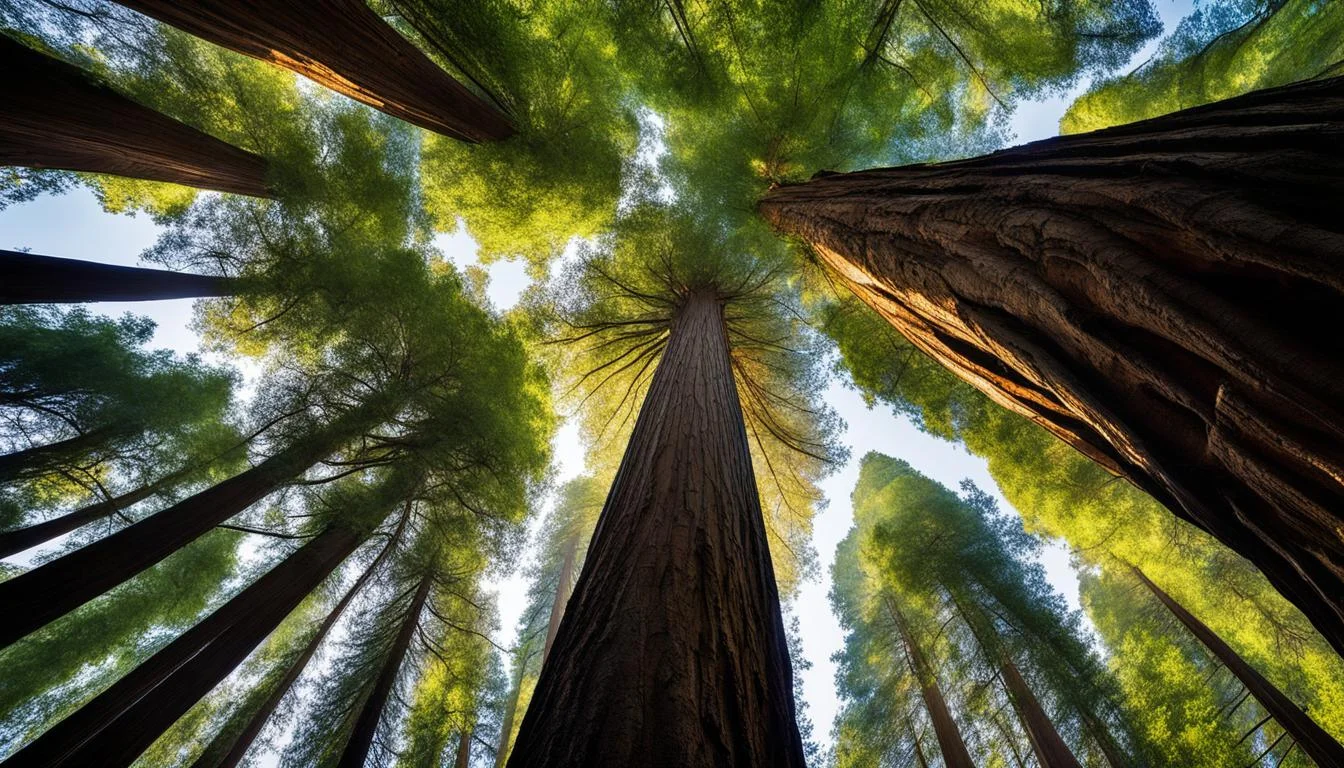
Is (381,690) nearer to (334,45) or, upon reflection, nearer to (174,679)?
(174,679)

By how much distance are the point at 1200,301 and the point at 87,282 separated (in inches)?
425

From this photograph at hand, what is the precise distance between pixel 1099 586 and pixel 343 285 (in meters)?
18.4

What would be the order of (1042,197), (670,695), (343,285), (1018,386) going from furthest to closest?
(343,285), (1018,386), (1042,197), (670,695)

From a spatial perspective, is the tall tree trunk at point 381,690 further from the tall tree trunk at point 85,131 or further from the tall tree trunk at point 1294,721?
the tall tree trunk at point 1294,721

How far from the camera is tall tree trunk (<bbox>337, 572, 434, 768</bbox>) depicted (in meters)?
4.88

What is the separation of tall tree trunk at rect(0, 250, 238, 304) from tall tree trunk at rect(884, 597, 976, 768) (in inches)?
485

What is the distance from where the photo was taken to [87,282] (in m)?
6.28

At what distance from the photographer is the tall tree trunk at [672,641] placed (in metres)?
0.83

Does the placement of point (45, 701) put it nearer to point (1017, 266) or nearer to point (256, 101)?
point (256, 101)

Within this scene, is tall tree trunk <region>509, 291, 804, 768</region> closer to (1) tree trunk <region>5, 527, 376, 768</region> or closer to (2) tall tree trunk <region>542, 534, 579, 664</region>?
(1) tree trunk <region>5, 527, 376, 768</region>

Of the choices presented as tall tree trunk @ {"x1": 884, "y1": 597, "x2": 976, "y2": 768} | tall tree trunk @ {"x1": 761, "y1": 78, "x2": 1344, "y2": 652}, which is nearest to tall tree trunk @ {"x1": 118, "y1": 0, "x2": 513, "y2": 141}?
tall tree trunk @ {"x1": 761, "y1": 78, "x2": 1344, "y2": 652}

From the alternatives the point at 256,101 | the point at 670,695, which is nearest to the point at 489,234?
the point at 256,101

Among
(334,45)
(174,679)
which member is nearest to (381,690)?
(174,679)

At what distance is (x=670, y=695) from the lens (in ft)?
2.97
